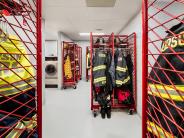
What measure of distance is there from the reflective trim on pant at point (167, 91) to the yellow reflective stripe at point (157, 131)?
198mm

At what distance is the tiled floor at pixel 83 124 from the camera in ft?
8.53

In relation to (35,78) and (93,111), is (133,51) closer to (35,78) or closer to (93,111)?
(93,111)

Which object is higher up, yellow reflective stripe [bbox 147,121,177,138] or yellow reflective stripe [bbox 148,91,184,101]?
yellow reflective stripe [bbox 148,91,184,101]

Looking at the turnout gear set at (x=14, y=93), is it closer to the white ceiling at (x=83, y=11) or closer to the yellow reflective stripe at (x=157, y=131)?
the yellow reflective stripe at (x=157, y=131)

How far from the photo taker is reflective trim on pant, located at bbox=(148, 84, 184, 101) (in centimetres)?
85

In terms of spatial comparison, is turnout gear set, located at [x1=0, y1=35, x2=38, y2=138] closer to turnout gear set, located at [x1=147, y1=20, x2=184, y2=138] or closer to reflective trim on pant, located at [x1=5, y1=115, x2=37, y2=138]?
reflective trim on pant, located at [x1=5, y1=115, x2=37, y2=138]

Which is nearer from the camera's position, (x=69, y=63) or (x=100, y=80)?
(x=100, y=80)

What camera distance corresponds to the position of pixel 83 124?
300 centimetres

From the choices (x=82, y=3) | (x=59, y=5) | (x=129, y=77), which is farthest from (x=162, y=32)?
(x=59, y=5)

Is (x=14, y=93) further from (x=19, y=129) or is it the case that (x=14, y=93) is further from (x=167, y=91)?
(x=167, y=91)

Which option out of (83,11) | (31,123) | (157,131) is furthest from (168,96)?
(83,11)

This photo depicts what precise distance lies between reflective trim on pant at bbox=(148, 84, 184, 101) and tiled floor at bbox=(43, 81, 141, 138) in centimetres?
172

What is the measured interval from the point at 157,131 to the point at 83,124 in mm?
2225

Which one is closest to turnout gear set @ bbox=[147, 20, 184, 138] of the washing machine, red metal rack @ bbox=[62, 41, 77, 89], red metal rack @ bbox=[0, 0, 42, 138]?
red metal rack @ bbox=[0, 0, 42, 138]
